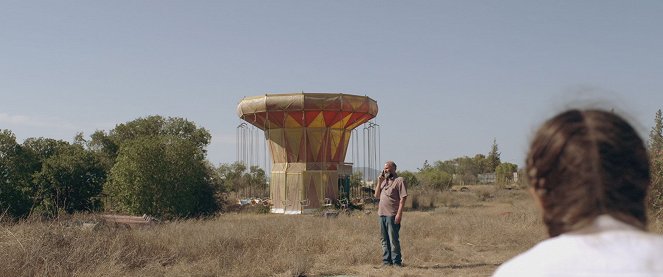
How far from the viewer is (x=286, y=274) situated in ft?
29.3

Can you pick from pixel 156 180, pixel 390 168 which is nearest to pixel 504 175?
pixel 156 180

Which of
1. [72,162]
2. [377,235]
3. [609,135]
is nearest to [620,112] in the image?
[609,135]

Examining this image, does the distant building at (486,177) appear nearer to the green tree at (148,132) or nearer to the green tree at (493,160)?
the green tree at (493,160)

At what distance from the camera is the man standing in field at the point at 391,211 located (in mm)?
9875

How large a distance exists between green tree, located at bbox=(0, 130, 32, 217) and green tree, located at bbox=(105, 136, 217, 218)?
3.89 meters

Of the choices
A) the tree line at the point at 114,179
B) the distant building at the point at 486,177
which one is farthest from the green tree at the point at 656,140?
the distant building at the point at 486,177

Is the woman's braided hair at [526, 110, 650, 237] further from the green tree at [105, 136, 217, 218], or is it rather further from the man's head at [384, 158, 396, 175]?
the green tree at [105, 136, 217, 218]

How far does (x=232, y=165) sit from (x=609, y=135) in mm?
54686

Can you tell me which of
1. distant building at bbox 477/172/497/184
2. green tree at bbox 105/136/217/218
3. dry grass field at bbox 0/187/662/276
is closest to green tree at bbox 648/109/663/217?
dry grass field at bbox 0/187/662/276

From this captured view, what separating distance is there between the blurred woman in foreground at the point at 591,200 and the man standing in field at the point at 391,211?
27.8 feet

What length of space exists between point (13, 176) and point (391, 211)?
23779 mm

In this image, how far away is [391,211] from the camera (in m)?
10.0

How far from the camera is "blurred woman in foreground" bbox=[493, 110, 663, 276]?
4.21 ft

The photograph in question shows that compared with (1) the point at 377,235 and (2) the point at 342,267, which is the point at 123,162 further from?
(2) the point at 342,267
